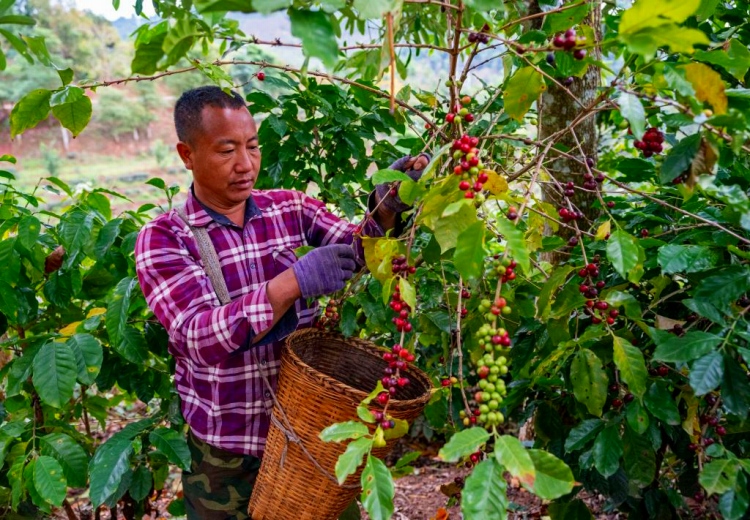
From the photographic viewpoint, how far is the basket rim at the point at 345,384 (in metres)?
1.34

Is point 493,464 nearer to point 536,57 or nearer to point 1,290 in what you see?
point 536,57

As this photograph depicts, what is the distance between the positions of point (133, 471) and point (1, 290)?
0.67 metres

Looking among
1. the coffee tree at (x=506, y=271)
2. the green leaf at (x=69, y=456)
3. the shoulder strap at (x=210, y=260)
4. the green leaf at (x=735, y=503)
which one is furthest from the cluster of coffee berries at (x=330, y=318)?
the green leaf at (x=735, y=503)

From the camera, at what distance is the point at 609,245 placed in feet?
3.87

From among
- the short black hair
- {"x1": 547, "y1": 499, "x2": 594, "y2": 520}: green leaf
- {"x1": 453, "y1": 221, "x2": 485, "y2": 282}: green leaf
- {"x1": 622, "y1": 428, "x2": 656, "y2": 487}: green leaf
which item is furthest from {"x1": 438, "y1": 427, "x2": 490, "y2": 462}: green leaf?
the short black hair

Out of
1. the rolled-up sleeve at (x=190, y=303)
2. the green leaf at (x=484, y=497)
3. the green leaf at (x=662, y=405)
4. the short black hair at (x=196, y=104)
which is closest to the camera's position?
the green leaf at (x=484, y=497)

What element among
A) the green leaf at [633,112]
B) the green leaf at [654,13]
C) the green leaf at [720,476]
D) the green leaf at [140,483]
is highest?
the green leaf at [654,13]

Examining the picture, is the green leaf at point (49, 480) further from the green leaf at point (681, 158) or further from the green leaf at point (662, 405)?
the green leaf at point (681, 158)

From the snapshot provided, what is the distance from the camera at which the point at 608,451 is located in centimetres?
134

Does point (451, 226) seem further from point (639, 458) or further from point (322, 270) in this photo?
point (639, 458)

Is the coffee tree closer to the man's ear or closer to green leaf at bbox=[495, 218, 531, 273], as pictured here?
green leaf at bbox=[495, 218, 531, 273]

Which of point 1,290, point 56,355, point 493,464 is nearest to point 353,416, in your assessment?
point 493,464

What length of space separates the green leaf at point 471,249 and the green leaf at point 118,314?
3.77ft

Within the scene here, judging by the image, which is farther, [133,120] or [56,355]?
[133,120]
